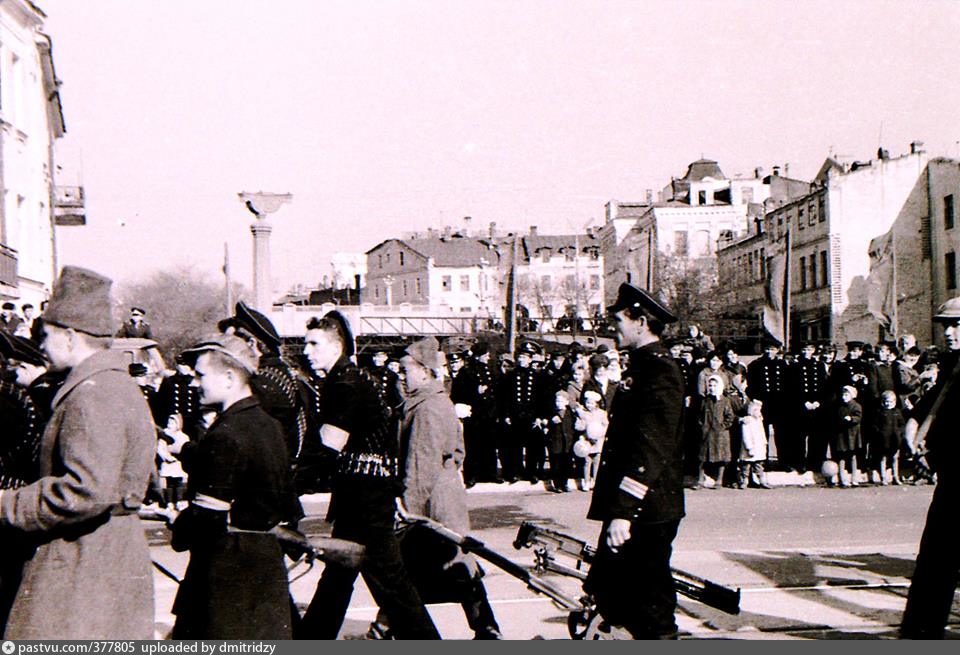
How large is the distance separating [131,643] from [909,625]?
12.1 ft

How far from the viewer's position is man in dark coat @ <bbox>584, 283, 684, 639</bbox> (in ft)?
17.0

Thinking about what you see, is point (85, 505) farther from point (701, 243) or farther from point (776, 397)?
point (701, 243)

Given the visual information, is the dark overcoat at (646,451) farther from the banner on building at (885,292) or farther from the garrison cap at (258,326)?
the banner on building at (885,292)

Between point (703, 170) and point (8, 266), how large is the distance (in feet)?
211

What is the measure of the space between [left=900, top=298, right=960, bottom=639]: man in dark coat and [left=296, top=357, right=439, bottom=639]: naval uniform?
2375 millimetres

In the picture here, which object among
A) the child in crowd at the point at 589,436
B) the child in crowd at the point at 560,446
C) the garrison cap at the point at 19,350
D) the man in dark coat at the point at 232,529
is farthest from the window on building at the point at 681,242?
the man in dark coat at the point at 232,529

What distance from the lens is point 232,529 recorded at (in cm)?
444

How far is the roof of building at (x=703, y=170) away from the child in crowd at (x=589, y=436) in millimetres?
66706

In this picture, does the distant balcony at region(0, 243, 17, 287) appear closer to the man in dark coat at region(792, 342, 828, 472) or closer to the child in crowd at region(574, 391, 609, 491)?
the child in crowd at region(574, 391, 609, 491)

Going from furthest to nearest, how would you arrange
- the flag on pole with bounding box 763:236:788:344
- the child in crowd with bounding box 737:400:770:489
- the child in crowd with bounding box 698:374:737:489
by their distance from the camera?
1. the flag on pole with bounding box 763:236:788:344
2. the child in crowd with bounding box 737:400:770:489
3. the child in crowd with bounding box 698:374:737:489

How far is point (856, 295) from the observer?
156 ft

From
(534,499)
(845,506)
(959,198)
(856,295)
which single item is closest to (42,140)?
(534,499)

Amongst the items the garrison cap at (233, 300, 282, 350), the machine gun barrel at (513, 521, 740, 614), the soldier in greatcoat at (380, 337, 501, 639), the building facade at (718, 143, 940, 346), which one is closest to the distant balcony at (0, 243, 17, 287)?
the garrison cap at (233, 300, 282, 350)

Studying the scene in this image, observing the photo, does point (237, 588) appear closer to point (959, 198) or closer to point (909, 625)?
point (909, 625)
